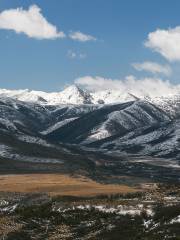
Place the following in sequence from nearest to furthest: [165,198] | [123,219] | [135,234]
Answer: [135,234] → [123,219] → [165,198]

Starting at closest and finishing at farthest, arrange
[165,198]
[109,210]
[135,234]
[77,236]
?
[135,234] < [77,236] < [109,210] < [165,198]

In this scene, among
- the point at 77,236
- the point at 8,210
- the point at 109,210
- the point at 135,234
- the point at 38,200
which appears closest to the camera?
the point at 135,234

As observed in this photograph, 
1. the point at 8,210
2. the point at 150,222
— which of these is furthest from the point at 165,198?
the point at 8,210

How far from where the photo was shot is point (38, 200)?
118500mm

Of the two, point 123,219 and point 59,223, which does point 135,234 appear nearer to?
point 123,219

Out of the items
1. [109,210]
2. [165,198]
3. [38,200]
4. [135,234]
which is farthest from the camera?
[38,200]

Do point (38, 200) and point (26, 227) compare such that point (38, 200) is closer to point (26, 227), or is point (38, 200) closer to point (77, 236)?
point (26, 227)

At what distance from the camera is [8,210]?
108 meters

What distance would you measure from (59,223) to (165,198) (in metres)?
19.1

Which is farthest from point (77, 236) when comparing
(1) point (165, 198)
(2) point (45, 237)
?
(1) point (165, 198)

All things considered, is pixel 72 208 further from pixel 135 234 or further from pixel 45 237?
pixel 135 234

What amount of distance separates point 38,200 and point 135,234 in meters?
53.6

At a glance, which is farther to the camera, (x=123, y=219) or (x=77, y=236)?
(x=123, y=219)

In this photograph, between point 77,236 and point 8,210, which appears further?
point 8,210
